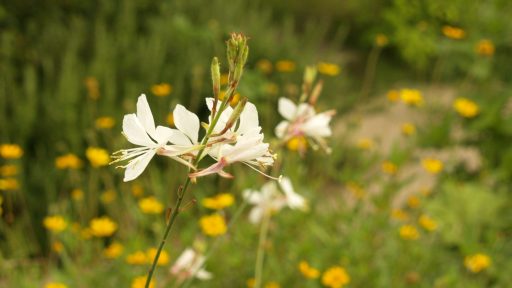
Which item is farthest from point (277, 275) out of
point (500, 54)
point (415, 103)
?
point (500, 54)

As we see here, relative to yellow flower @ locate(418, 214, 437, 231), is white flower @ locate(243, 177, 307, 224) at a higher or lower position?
higher

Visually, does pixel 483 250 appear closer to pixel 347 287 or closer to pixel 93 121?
pixel 347 287

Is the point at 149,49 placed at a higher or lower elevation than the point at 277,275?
higher

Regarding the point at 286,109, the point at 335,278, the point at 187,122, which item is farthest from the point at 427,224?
the point at 187,122

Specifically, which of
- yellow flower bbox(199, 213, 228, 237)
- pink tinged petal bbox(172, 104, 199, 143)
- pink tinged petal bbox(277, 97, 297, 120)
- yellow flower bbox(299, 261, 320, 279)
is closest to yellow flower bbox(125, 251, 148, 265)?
yellow flower bbox(199, 213, 228, 237)

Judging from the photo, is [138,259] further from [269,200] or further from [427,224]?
[427,224]

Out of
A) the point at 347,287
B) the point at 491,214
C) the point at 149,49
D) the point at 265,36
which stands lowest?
the point at 491,214

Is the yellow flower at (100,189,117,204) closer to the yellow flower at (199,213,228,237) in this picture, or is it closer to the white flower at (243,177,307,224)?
the yellow flower at (199,213,228,237)

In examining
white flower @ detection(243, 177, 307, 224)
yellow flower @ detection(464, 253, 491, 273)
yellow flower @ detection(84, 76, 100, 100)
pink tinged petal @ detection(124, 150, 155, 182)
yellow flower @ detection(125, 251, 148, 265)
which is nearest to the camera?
pink tinged petal @ detection(124, 150, 155, 182)
